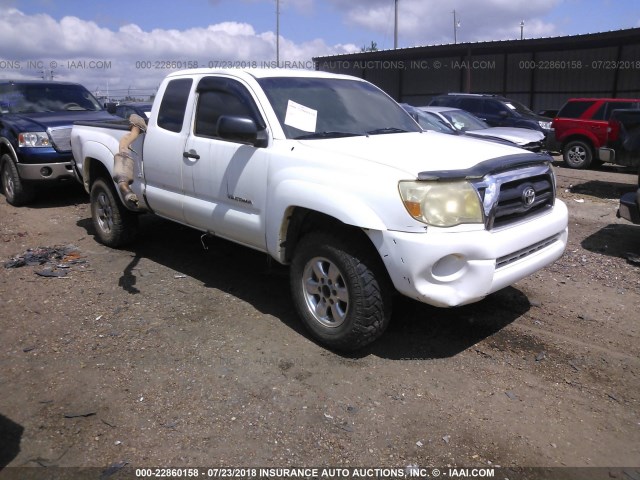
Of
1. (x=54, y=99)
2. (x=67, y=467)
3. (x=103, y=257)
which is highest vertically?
(x=54, y=99)

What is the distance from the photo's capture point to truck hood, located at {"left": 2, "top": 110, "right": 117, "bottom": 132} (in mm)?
8516

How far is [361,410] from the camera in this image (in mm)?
3301

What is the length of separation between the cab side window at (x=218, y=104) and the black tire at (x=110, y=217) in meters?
1.85

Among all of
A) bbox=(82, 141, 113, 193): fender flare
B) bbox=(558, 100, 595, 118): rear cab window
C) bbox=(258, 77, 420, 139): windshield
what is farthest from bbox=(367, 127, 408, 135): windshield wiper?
bbox=(558, 100, 595, 118): rear cab window

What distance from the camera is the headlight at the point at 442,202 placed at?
11.0 feet

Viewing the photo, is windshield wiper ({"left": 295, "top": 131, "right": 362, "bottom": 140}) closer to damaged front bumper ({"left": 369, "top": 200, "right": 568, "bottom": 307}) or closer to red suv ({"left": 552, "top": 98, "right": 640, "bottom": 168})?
damaged front bumper ({"left": 369, "top": 200, "right": 568, "bottom": 307})

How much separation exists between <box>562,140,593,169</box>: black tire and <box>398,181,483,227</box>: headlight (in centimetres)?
1173

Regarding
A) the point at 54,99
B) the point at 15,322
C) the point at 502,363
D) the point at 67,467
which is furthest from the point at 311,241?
the point at 54,99

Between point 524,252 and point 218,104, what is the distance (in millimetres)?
2761

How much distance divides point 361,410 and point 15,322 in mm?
3097

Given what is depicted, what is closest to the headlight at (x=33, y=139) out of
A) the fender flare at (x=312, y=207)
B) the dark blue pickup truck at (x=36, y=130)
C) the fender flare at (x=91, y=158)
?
the dark blue pickup truck at (x=36, y=130)

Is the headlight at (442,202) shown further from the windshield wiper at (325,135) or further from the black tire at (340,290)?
the windshield wiper at (325,135)

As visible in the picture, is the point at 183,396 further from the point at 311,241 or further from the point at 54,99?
the point at 54,99

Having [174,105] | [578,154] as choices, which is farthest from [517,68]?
[174,105]
